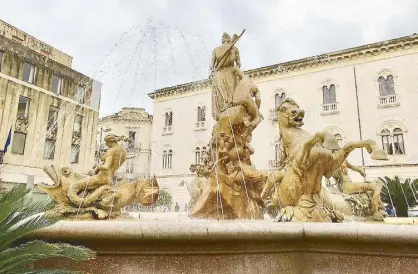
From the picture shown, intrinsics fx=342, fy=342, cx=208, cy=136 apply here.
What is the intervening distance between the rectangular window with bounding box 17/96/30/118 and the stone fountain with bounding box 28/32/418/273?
22.1 metres

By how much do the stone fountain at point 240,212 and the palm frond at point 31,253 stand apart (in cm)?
18

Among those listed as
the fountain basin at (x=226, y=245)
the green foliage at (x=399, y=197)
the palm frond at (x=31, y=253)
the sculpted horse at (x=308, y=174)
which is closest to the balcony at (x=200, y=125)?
the green foliage at (x=399, y=197)

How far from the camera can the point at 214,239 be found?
2547 mm

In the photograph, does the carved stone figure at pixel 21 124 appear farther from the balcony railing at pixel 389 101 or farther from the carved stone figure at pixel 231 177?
the balcony railing at pixel 389 101

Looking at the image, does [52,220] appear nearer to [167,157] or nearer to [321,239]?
[321,239]

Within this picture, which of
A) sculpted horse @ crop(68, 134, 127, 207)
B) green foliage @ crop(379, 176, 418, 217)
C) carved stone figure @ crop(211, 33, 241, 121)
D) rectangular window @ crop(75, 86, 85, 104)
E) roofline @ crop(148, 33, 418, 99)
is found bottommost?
green foliage @ crop(379, 176, 418, 217)

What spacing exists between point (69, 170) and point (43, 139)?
22.5 metres

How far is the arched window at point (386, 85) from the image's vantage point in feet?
81.6

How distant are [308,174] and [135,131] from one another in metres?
35.0

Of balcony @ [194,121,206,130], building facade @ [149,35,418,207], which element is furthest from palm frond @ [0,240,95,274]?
balcony @ [194,121,206,130]

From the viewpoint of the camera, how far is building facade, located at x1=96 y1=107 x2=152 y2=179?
35.5 m

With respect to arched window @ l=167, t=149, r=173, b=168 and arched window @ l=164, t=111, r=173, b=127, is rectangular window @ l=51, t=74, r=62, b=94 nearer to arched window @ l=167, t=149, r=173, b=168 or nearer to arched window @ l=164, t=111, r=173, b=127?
arched window @ l=164, t=111, r=173, b=127

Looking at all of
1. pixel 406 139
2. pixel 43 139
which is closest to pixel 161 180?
pixel 43 139

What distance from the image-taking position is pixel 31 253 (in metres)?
2.16
